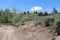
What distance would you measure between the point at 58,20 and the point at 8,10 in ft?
147

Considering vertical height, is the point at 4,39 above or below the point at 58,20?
below

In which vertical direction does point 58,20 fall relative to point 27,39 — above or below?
above

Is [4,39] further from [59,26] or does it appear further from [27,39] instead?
[59,26]

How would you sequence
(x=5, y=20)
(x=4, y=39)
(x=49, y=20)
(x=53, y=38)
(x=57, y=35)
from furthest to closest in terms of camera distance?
1. (x=5, y=20)
2. (x=49, y=20)
3. (x=4, y=39)
4. (x=57, y=35)
5. (x=53, y=38)

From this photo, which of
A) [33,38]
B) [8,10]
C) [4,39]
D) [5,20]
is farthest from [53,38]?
[8,10]

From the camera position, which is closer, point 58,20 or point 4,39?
point 58,20

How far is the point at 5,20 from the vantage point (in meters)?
52.9

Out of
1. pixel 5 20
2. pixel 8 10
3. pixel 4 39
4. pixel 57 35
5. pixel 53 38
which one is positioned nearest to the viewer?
pixel 53 38

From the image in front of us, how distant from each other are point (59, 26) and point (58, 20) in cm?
62

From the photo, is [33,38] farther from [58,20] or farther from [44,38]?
[58,20]

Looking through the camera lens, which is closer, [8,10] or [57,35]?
[57,35]

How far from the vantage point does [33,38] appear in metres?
20.4

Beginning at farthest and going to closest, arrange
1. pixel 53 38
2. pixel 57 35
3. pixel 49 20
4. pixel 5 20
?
pixel 5 20 → pixel 49 20 → pixel 57 35 → pixel 53 38

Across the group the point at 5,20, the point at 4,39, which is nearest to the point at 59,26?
the point at 4,39
